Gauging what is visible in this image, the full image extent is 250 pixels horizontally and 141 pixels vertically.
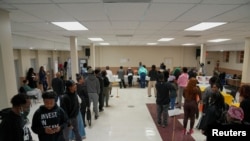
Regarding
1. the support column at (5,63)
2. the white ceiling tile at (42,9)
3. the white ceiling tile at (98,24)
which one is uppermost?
the white ceiling tile at (98,24)

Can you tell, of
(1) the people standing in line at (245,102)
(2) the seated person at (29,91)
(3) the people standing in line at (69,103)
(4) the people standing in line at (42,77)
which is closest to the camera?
(1) the people standing in line at (245,102)

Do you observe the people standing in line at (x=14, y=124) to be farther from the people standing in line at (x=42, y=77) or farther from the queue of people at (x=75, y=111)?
the people standing in line at (x=42, y=77)

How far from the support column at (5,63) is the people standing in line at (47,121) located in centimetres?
82

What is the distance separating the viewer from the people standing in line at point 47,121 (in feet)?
7.16

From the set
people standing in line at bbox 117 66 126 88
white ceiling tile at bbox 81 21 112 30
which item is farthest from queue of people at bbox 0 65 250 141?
people standing in line at bbox 117 66 126 88

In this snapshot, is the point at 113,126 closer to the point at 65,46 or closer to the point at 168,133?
the point at 168,133

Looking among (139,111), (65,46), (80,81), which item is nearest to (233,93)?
(139,111)

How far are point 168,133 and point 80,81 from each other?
8.79 ft

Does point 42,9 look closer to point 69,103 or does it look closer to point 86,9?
point 86,9

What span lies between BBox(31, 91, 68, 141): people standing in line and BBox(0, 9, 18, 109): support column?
0.82 meters

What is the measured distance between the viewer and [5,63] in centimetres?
253

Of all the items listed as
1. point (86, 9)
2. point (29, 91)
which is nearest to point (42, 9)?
point (86, 9)

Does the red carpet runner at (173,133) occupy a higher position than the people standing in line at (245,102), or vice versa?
the people standing in line at (245,102)

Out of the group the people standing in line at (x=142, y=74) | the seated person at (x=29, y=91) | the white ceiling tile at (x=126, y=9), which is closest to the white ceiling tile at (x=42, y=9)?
the white ceiling tile at (x=126, y=9)
